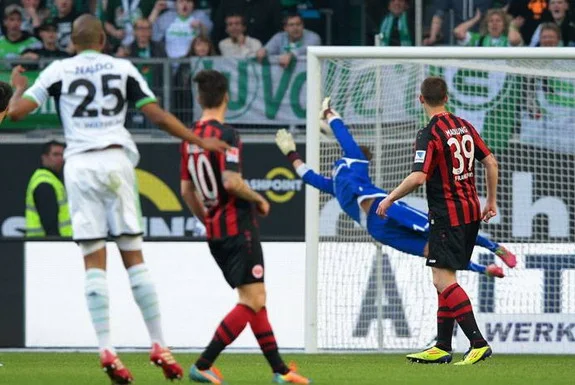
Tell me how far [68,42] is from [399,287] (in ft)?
21.0

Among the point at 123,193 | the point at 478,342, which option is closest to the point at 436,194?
the point at 478,342

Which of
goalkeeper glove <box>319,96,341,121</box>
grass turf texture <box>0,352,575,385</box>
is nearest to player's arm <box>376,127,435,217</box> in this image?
grass turf texture <box>0,352,575,385</box>

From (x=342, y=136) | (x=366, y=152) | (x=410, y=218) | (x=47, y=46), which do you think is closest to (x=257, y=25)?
(x=47, y=46)

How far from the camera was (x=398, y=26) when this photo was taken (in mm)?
15750

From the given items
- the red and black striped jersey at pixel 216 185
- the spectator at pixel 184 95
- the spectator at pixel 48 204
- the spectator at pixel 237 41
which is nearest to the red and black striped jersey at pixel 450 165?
the red and black striped jersey at pixel 216 185

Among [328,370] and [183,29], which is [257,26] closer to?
[183,29]

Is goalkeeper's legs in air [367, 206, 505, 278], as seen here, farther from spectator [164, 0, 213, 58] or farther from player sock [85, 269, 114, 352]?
spectator [164, 0, 213, 58]

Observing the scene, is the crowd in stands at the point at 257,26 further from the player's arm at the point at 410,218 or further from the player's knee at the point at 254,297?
the player's knee at the point at 254,297

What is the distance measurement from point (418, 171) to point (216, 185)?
195 cm

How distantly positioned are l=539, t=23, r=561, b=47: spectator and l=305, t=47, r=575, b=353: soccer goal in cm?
338

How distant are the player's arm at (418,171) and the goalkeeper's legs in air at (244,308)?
5.52 feet

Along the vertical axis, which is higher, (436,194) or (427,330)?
(436,194)

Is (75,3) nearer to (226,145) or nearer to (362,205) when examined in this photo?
(362,205)

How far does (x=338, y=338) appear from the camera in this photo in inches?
455
